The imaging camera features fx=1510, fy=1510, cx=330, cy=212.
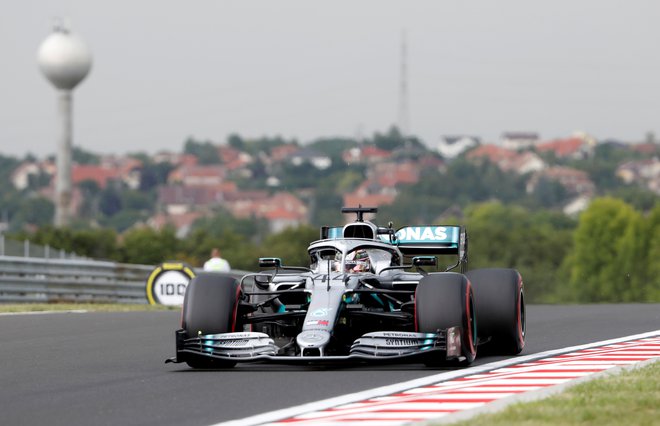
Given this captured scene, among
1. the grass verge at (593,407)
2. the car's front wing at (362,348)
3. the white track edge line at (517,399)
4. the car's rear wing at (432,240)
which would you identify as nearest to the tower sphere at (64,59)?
the car's rear wing at (432,240)

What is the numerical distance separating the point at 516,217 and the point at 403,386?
135 metres

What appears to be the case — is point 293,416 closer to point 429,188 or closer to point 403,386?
point 403,386

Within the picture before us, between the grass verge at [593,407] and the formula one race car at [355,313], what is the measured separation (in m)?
2.26

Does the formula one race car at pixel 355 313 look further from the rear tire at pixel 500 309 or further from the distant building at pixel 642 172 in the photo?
the distant building at pixel 642 172

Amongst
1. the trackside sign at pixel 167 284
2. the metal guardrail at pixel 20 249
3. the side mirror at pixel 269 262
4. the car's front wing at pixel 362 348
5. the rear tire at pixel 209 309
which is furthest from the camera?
the metal guardrail at pixel 20 249

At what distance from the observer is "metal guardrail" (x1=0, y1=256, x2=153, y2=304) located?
28750 mm

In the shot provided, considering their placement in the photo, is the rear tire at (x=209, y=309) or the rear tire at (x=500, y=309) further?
the rear tire at (x=500, y=309)

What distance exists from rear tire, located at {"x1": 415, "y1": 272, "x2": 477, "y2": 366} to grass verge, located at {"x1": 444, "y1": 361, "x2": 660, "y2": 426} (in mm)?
2248

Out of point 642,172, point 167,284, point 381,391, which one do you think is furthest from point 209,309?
point 642,172

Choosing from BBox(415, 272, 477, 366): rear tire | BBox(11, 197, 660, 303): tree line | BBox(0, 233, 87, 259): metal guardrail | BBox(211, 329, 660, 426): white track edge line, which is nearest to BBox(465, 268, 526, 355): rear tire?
BBox(211, 329, 660, 426): white track edge line

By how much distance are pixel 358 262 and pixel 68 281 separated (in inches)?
687

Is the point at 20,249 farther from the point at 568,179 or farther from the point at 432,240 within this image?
the point at 568,179

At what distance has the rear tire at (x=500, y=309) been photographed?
47.1ft

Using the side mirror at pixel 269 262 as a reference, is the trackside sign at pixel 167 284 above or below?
below
